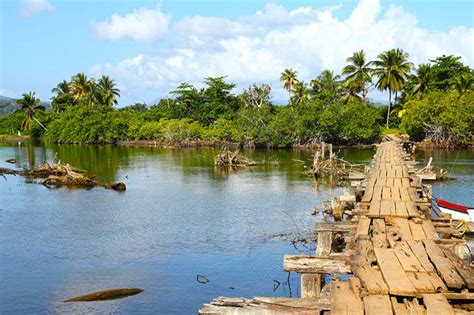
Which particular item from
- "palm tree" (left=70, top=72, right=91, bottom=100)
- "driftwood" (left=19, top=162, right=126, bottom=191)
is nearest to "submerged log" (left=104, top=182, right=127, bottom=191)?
"driftwood" (left=19, top=162, right=126, bottom=191)

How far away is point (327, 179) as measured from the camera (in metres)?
38.8

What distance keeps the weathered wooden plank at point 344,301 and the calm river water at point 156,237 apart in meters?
7.94

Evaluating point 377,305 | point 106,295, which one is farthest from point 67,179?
point 377,305

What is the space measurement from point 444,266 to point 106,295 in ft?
33.1

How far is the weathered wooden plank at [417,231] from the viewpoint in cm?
1077

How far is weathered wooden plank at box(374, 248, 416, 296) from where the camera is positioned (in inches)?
285

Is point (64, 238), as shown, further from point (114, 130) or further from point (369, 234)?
point (114, 130)

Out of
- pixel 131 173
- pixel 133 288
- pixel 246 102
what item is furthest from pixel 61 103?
pixel 133 288

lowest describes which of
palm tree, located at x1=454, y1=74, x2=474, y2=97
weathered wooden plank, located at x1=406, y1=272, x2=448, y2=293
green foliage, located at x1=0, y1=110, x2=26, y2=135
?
weathered wooden plank, located at x1=406, y1=272, x2=448, y2=293

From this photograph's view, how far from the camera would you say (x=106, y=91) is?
10200 cm

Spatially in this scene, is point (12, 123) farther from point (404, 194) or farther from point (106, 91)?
point (404, 194)

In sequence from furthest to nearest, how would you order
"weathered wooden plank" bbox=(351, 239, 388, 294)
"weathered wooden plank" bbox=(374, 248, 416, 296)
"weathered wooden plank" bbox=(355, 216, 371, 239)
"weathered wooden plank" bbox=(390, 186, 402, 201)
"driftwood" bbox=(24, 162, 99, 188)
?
"driftwood" bbox=(24, 162, 99, 188)
"weathered wooden plank" bbox=(390, 186, 402, 201)
"weathered wooden plank" bbox=(355, 216, 371, 239)
"weathered wooden plank" bbox=(351, 239, 388, 294)
"weathered wooden plank" bbox=(374, 248, 416, 296)

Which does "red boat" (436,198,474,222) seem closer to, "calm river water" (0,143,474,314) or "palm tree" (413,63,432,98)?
"calm river water" (0,143,474,314)

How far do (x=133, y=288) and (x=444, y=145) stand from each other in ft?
185
